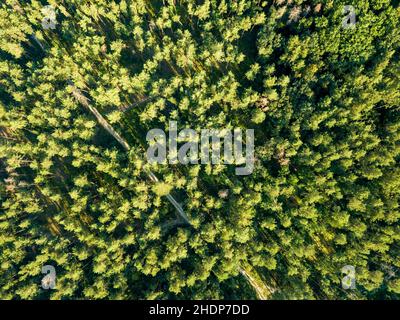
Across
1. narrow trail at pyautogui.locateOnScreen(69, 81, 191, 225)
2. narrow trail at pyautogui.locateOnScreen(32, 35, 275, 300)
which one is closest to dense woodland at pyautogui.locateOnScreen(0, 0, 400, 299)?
narrow trail at pyautogui.locateOnScreen(32, 35, 275, 300)

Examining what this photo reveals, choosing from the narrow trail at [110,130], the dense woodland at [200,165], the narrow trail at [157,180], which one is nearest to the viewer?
the dense woodland at [200,165]

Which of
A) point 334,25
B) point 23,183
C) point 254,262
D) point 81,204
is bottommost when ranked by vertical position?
point 254,262

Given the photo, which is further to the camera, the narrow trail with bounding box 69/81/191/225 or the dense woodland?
the narrow trail with bounding box 69/81/191/225

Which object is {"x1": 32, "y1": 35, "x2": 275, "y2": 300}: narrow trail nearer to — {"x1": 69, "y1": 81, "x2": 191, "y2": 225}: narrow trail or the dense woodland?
{"x1": 69, "y1": 81, "x2": 191, "y2": 225}: narrow trail

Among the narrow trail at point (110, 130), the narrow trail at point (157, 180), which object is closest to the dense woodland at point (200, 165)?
the narrow trail at point (157, 180)

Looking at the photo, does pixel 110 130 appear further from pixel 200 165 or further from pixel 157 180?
pixel 200 165

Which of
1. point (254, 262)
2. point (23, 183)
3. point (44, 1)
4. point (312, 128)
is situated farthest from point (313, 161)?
point (44, 1)

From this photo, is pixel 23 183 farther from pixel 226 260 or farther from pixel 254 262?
pixel 254 262

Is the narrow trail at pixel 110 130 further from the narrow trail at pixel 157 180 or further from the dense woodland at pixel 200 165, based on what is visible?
the dense woodland at pixel 200 165
